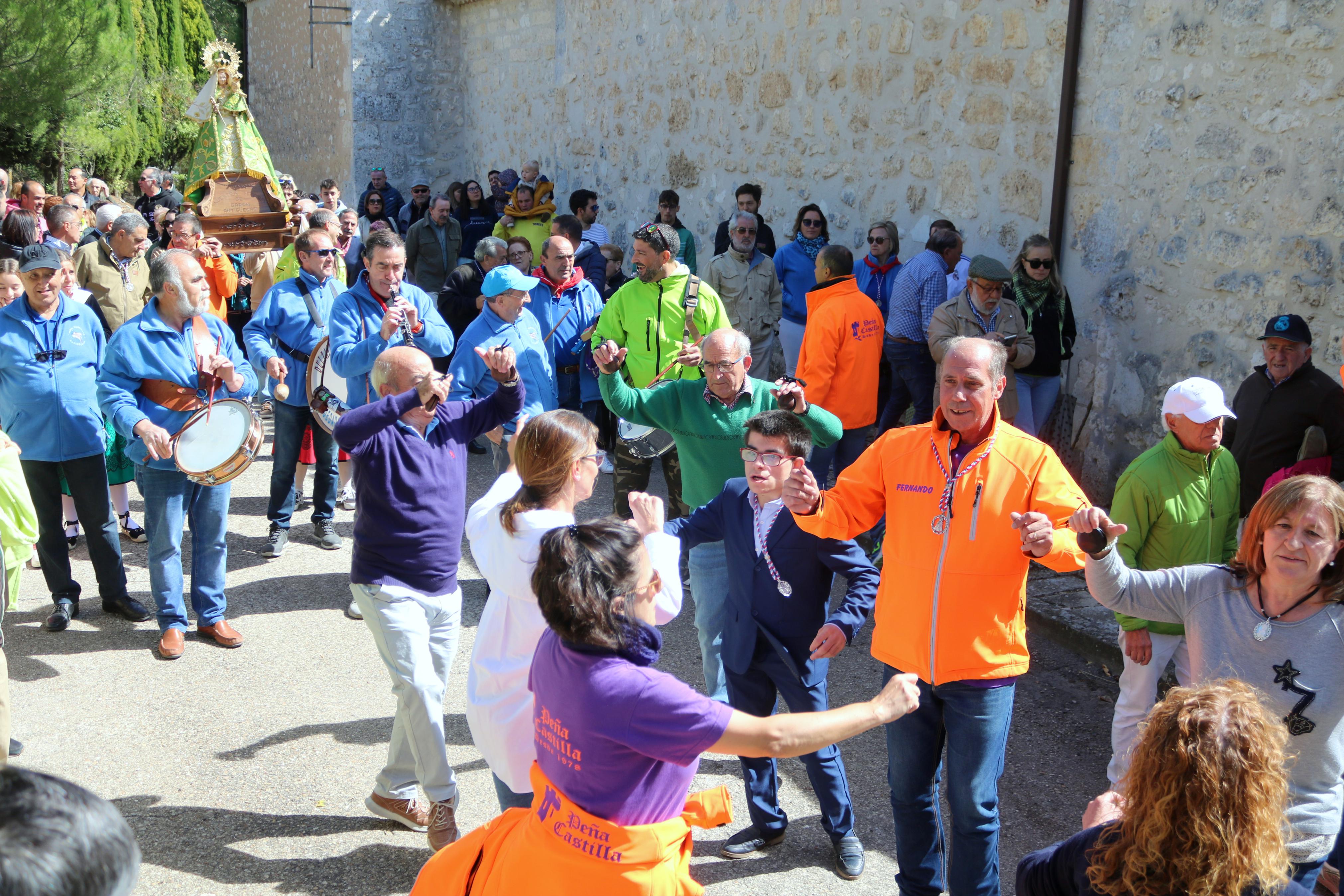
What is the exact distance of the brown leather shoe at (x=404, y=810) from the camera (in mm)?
3938

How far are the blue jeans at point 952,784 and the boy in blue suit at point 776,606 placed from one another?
0.37m

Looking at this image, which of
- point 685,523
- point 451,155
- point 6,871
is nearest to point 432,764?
point 685,523

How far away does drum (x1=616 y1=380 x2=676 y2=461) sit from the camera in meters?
5.93

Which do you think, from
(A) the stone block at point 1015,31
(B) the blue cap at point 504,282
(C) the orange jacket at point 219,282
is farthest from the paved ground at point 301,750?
(A) the stone block at point 1015,31

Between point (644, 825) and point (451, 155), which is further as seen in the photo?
point (451, 155)

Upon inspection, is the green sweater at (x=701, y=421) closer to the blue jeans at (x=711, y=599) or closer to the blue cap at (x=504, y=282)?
the blue jeans at (x=711, y=599)

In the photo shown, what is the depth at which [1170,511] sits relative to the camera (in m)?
3.90

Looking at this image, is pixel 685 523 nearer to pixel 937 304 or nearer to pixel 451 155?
pixel 937 304

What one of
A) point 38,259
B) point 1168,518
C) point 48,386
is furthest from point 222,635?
point 1168,518

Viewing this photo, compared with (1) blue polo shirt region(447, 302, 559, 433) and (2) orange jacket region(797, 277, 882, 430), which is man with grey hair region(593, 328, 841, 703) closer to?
(1) blue polo shirt region(447, 302, 559, 433)

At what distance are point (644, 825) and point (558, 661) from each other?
38 cm

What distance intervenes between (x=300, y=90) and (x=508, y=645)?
2261 centimetres

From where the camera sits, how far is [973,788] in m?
3.14

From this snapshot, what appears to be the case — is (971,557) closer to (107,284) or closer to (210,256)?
(107,284)
